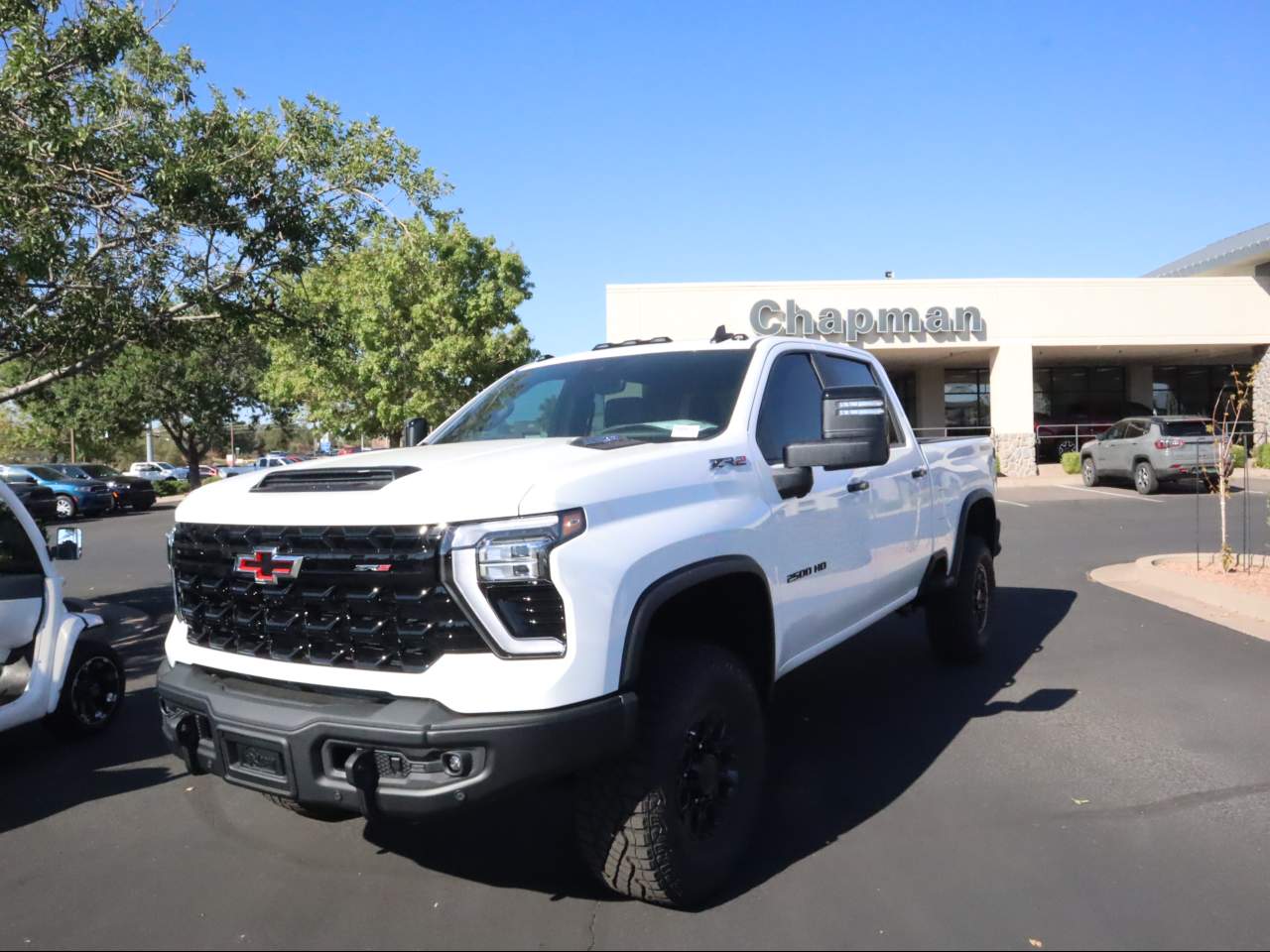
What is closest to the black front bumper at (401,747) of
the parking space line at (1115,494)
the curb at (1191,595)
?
the curb at (1191,595)

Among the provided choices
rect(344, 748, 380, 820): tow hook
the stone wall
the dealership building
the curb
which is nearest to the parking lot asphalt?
rect(344, 748, 380, 820): tow hook

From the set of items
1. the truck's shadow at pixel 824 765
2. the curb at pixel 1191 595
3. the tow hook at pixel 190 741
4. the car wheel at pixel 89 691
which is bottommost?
the curb at pixel 1191 595

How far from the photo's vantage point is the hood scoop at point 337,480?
3.04m

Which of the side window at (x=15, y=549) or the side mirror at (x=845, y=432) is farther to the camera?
the side window at (x=15, y=549)

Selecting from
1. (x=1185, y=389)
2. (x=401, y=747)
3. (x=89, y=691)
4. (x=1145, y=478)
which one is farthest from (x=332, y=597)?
(x=1185, y=389)

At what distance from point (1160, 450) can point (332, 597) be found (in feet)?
Result: 64.5

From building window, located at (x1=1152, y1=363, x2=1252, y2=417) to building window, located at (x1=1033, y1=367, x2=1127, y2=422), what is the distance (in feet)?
4.96

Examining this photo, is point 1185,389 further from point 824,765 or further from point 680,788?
point 680,788

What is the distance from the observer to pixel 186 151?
7.41 m

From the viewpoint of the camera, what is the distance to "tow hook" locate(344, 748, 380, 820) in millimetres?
2695

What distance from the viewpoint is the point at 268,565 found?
3.09m

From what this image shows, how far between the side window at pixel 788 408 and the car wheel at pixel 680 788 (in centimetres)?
98

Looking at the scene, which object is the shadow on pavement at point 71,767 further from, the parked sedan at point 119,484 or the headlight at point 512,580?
the parked sedan at point 119,484

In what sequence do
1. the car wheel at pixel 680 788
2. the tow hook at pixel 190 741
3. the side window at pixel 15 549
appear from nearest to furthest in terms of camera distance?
the car wheel at pixel 680 788
the tow hook at pixel 190 741
the side window at pixel 15 549
